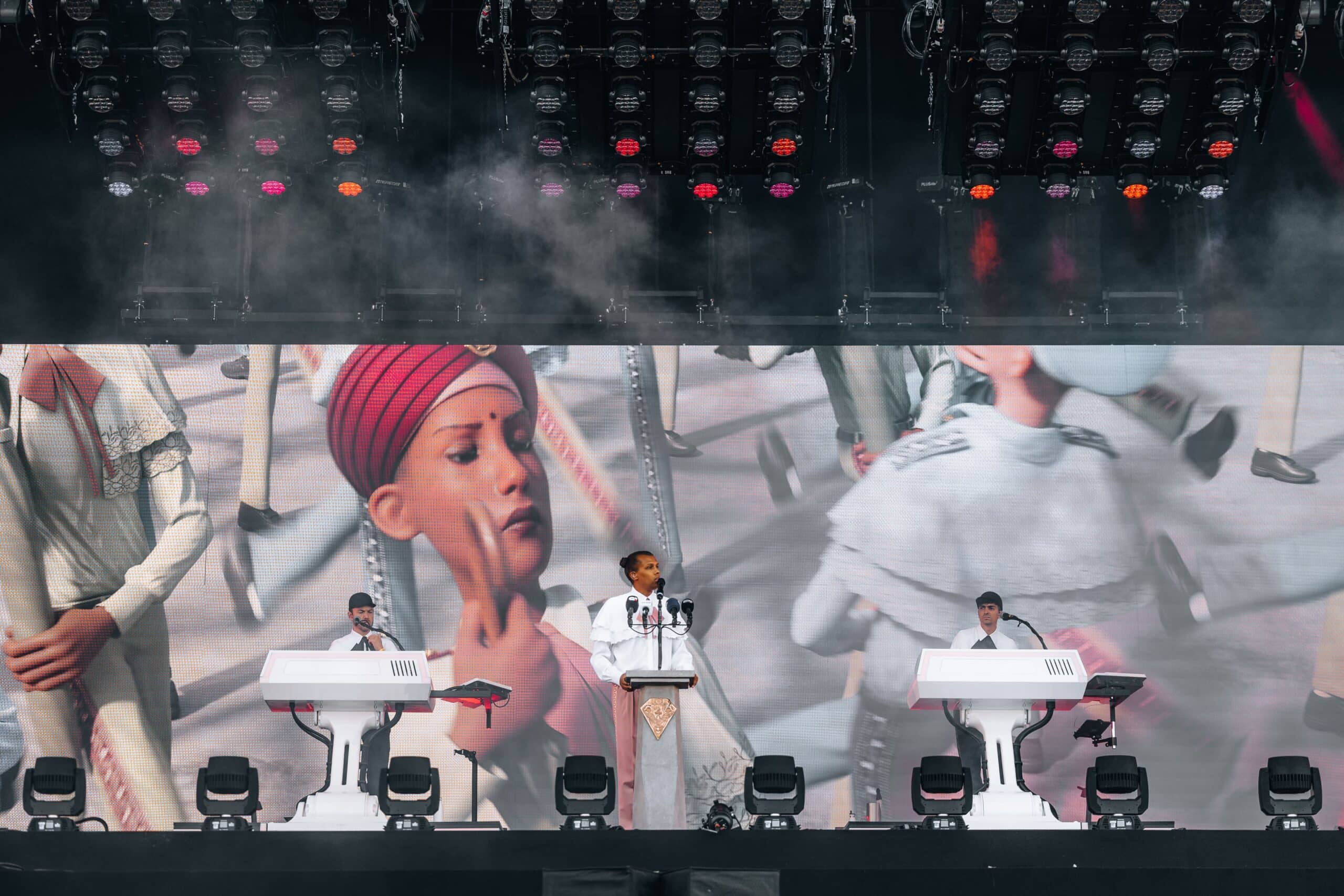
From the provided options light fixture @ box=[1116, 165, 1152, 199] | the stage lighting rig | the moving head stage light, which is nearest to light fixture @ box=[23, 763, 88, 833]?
the stage lighting rig

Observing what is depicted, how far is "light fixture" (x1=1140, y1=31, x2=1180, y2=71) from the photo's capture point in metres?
7.15

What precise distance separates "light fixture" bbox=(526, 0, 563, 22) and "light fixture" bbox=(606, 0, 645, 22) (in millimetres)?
245

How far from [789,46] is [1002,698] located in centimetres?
346

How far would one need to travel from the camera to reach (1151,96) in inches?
290

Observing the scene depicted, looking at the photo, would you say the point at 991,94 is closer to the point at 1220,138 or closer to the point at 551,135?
the point at 1220,138

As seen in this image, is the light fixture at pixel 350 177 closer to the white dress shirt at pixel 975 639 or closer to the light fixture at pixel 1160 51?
the white dress shirt at pixel 975 639

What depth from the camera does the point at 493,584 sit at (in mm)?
7352

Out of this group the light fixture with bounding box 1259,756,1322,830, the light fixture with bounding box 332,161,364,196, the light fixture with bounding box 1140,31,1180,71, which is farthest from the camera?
the light fixture with bounding box 332,161,364,196

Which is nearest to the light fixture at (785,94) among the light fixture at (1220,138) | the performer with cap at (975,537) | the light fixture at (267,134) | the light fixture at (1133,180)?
the performer with cap at (975,537)

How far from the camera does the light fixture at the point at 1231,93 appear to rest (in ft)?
23.9

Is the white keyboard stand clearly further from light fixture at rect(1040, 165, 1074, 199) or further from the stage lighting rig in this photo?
light fixture at rect(1040, 165, 1074, 199)

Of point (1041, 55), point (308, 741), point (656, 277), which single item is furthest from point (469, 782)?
point (1041, 55)

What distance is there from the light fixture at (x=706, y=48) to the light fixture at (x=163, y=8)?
244cm

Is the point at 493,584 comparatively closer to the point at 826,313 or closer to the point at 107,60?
the point at 826,313
